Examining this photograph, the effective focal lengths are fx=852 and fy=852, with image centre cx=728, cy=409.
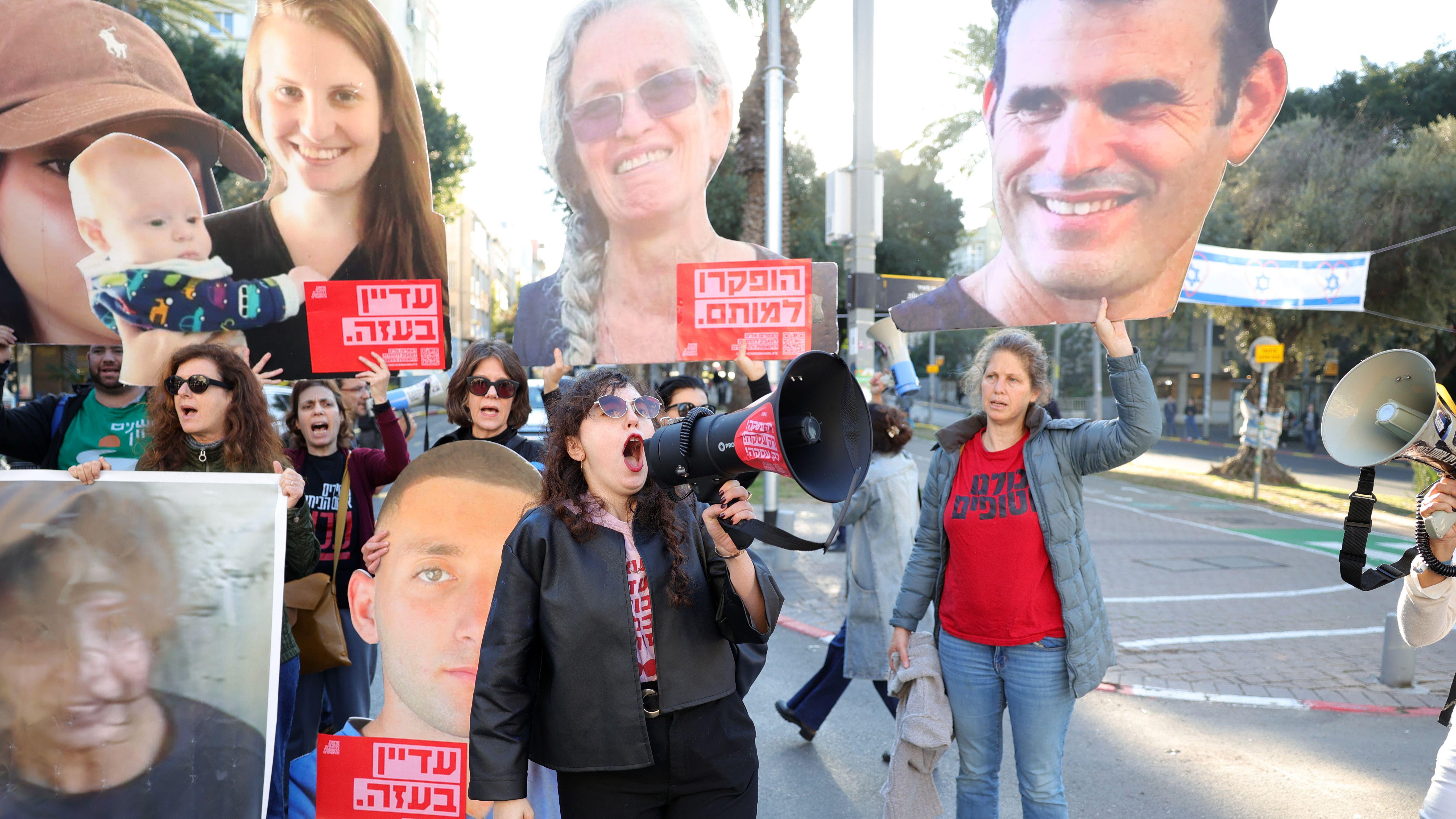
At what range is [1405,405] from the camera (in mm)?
2234

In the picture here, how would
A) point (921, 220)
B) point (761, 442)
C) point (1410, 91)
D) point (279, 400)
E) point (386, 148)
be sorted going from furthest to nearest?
point (921, 220) < point (1410, 91) < point (279, 400) < point (386, 148) < point (761, 442)

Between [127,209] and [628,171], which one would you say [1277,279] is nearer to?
[628,171]

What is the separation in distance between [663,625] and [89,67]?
13.5ft

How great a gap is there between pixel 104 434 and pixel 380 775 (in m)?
A: 2.03

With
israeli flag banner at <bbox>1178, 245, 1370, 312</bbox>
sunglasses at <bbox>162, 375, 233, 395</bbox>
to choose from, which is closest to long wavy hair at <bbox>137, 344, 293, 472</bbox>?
sunglasses at <bbox>162, 375, 233, 395</bbox>

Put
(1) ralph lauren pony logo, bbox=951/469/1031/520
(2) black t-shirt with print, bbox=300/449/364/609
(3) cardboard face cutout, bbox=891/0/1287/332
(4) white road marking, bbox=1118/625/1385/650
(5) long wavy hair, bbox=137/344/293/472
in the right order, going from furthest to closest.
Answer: (4) white road marking, bbox=1118/625/1385/650
(2) black t-shirt with print, bbox=300/449/364/609
(3) cardboard face cutout, bbox=891/0/1287/332
(5) long wavy hair, bbox=137/344/293/472
(1) ralph lauren pony logo, bbox=951/469/1031/520

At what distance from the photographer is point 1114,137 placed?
11.0ft

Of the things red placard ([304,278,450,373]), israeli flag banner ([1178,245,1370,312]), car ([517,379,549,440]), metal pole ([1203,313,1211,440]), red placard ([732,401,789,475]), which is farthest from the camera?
metal pole ([1203,313,1211,440])

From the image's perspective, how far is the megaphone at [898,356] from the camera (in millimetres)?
4465

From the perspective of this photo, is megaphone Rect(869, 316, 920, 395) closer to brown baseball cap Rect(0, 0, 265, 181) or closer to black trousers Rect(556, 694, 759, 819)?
black trousers Rect(556, 694, 759, 819)

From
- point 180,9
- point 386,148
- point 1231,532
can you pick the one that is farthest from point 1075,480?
point 1231,532

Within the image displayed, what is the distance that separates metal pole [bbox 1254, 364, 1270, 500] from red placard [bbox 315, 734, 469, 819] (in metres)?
13.7

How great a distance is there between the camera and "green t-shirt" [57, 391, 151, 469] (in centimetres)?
362

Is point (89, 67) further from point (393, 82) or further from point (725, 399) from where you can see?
point (725, 399)
